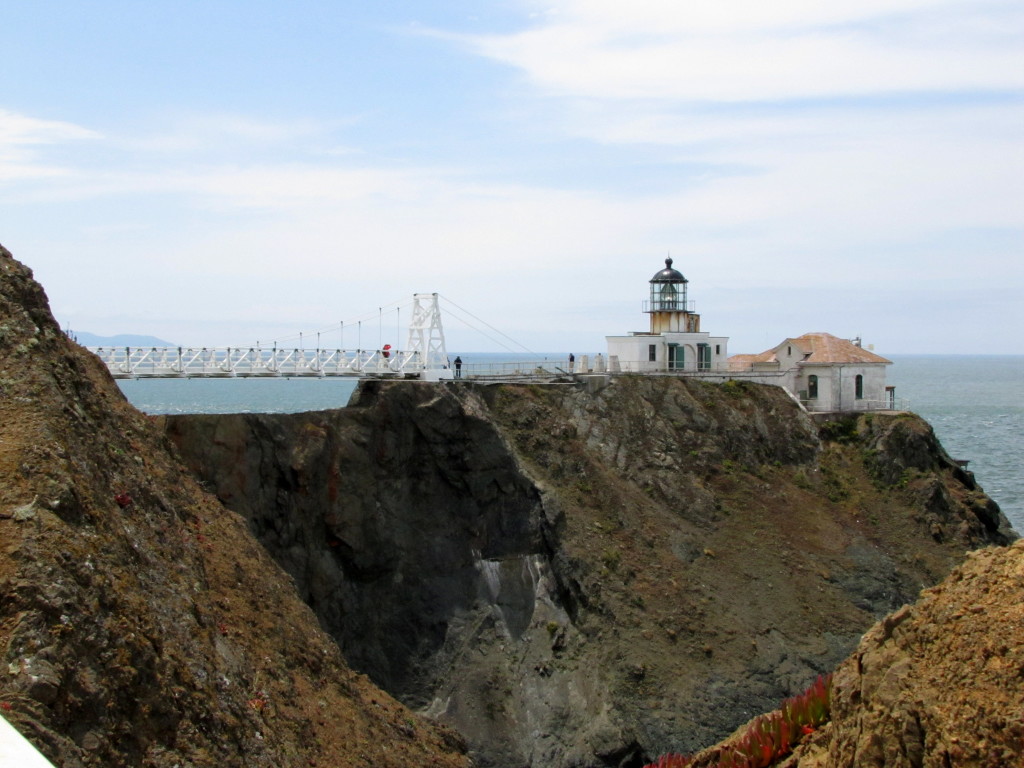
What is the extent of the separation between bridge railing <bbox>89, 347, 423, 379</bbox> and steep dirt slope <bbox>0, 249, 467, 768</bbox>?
11.6 meters

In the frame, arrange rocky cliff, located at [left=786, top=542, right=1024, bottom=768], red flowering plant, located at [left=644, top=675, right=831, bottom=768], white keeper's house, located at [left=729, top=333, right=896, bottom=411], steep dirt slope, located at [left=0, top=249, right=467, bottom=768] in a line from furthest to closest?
white keeper's house, located at [left=729, top=333, right=896, bottom=411]
steep dirt slope, located at [left=0, top=249, right=467, bottom=768]
red flowering plant, located at [left=644, top=675, right=831, bottom=768]
rocky cliff, located at [left=786, top=542, right=1024, bottom=768]

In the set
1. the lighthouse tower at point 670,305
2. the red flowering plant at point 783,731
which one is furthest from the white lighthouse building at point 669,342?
the red flowering plant at point 783,731

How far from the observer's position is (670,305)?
5722cm

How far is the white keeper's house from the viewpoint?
176 ft

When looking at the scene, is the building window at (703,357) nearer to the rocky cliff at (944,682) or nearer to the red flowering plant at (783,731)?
the red flowering plant at (783,731)

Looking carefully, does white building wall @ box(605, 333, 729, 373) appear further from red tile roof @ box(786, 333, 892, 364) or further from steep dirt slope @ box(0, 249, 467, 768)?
steep dirt slope @ box(0, 249, 467, 768)

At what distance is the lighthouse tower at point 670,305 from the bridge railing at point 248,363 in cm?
1850

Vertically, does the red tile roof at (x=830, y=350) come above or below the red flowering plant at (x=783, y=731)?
above

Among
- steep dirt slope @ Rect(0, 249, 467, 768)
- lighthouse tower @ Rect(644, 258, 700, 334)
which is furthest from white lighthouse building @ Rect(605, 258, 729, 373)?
steep dirt slope @ Rect(0, 249, 467, 768)

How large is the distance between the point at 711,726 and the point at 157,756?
23074 mm

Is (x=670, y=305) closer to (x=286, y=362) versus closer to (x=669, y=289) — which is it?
(x=669, y=289)

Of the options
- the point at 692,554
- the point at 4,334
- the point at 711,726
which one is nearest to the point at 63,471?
the point at 4,334

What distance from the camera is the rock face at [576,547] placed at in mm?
35188

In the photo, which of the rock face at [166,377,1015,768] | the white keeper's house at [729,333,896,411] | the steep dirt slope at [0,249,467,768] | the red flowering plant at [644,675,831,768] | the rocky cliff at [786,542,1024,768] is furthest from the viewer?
the white keeper's house at [729,333,896,411]
